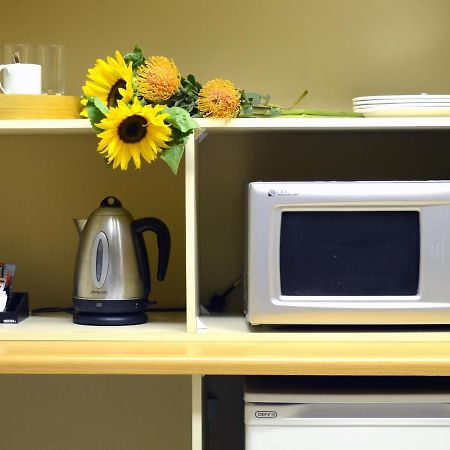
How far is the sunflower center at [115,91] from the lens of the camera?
172 cm

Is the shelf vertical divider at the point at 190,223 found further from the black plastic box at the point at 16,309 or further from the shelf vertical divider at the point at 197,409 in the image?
the black plastic box at the point at 16,309

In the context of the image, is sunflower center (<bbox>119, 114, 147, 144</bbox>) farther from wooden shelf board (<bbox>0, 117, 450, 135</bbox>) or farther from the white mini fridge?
the white mini fridge

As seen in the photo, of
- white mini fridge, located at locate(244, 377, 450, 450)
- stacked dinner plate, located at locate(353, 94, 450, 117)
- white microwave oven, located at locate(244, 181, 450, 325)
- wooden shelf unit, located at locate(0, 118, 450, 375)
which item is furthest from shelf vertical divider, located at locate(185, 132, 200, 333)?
stacked dinner plate, located at locate(353, 94, 450, 117)

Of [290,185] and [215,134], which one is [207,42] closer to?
[215,134]

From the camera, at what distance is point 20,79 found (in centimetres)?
177

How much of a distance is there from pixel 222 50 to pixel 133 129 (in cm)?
48

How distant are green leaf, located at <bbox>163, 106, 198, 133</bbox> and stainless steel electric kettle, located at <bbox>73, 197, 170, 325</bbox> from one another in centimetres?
28

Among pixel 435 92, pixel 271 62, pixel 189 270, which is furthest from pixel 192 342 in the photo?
pixel 435 92

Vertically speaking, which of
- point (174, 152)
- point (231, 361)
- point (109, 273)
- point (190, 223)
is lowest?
point (231, 361)

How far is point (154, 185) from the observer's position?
2076mm

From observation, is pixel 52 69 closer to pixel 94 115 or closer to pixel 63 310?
pixel 94 115

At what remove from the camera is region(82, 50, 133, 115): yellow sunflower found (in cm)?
169

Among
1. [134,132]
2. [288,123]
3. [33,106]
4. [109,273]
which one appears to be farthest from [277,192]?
[33,106]

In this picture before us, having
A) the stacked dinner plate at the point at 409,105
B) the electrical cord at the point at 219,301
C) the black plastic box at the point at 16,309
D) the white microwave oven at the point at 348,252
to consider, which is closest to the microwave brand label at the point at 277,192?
the white microwave oven at the point at 348,252
